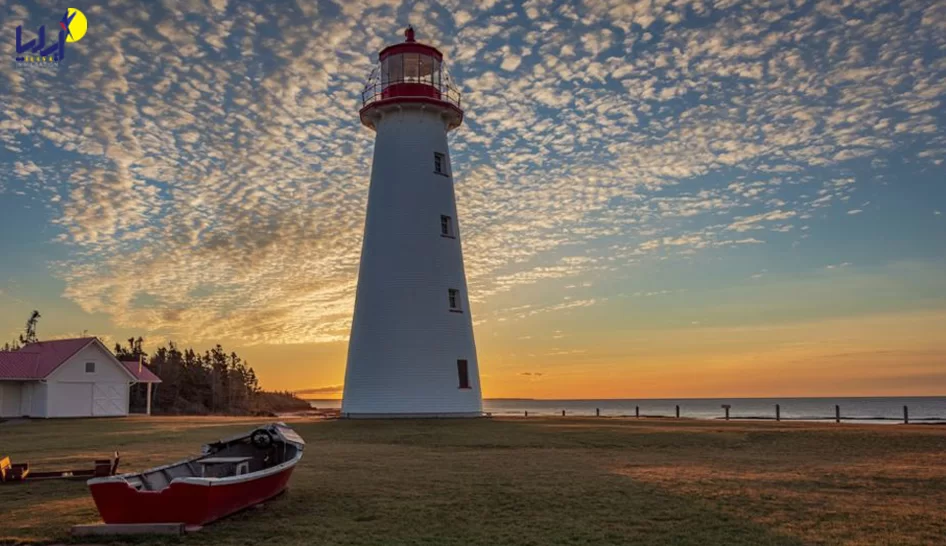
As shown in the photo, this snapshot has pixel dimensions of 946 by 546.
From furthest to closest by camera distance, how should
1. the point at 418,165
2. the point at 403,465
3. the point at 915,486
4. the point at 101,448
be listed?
the point at 418,165
the point at 101,448
the point at 403,465
the point at 915,486

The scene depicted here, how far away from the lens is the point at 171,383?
225 feet

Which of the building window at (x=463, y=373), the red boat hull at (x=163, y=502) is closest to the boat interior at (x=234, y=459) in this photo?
the red boat hull at (x=163, y=502)

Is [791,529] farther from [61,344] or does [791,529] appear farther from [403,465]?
[61,344]

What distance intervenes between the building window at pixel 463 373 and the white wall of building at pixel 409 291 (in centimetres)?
23

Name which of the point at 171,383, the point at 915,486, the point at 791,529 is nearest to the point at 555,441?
the point at 915,486

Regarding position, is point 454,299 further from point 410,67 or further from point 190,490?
point 190,490

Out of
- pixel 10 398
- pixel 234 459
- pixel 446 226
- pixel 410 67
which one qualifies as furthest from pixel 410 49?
pixel 10 398

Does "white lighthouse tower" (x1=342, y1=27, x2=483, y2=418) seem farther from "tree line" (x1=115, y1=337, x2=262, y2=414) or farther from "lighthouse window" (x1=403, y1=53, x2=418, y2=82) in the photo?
"tree line" (x1=115, y1=337, x2=262, y2=414)

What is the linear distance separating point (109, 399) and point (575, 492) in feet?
137

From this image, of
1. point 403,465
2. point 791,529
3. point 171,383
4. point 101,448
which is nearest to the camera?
point 791,529

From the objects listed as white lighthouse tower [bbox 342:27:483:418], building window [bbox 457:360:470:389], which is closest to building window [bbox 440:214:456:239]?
white lighthouse tower [bbox 342:27:483:418]

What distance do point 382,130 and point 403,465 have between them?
19493 mm

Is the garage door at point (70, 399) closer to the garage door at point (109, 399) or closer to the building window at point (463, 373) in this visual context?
the garage door at point (109, 399)

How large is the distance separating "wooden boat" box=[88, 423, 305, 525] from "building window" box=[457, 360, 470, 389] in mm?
18589
